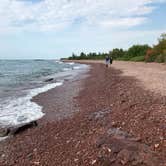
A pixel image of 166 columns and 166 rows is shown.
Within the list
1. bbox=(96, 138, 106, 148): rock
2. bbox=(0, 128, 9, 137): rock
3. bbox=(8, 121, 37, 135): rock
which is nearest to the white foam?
bbox=(8, 121, 37, 135): rock

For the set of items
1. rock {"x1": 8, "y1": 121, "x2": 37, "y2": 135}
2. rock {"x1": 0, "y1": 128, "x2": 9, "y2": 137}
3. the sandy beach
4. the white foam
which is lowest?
the white foam

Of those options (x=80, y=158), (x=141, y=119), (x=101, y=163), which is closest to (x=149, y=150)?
(x=101, y=163)

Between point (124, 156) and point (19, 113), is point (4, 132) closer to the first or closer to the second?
point (19, 113)

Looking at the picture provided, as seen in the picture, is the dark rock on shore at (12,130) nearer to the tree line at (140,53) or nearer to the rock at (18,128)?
the rock at (18,128)

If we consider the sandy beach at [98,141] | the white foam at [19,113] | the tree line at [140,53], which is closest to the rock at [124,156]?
Answer: the sandy beach at [98,141]

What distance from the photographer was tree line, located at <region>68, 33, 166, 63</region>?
69.9 m

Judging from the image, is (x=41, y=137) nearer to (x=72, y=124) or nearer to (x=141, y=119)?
(x=72, y=124)

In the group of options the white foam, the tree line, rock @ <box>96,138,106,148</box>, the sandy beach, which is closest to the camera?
the sandy beach

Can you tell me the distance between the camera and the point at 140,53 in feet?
326

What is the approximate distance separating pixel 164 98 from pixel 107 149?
17.6 ft

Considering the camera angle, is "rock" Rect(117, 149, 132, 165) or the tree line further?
the tree line

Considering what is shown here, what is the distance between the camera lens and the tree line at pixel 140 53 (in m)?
69.9

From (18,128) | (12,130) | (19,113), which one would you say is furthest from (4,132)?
(19,113)

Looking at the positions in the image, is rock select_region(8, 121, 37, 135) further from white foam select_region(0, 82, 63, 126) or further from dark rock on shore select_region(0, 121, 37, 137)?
white foam select_region(0, 82, 63, 126)
